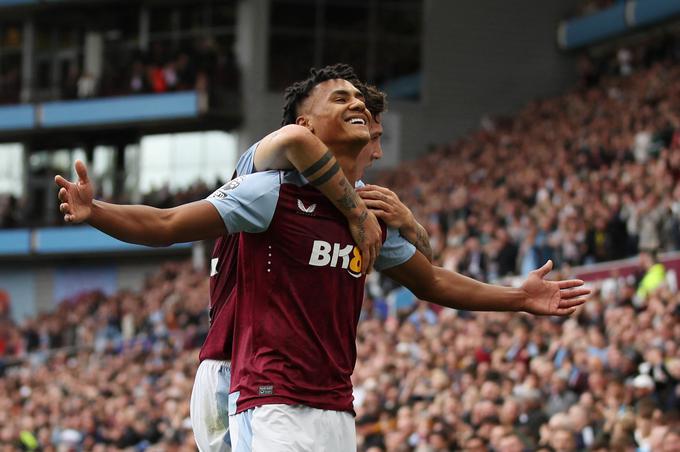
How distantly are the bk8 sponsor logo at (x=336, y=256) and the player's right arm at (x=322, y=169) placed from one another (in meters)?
0.03

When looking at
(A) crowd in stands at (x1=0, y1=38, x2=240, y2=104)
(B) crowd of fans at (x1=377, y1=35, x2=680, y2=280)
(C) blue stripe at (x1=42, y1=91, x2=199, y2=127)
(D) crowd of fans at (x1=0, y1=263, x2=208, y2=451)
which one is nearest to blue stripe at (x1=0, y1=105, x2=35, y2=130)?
(C) blue stripe at (x1=42, y1=91, x2=199, y2=127)

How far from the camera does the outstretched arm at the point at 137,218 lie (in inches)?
168

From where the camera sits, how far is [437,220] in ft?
72.9

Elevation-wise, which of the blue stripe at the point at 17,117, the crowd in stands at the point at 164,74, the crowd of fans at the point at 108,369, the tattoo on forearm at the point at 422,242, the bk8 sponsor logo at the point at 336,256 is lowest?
the crowd of fans at the point at 108,369

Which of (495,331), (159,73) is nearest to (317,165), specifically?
(495,331)

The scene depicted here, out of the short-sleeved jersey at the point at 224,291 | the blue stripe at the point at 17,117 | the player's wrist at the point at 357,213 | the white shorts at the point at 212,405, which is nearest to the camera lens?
the player's wrist at the point at 357,213

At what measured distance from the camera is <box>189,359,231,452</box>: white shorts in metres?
5.16

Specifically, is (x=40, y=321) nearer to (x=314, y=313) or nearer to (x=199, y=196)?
(x=199, y=196)

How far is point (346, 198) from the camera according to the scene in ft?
15.8

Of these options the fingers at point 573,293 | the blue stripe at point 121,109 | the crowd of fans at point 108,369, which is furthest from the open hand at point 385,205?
the blue stripe at point 121,109

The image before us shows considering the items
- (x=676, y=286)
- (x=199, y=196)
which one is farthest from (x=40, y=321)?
(x=676, y=286)

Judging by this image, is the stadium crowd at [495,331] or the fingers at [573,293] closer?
the fingers at [573,293]

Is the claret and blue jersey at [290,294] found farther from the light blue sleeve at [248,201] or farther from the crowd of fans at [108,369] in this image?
the crowd of fans at [108,369]

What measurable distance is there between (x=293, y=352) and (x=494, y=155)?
21673 millimetres
